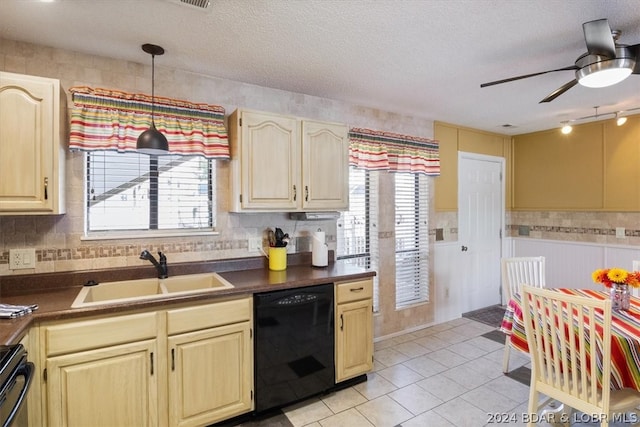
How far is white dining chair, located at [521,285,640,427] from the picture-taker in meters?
1.64

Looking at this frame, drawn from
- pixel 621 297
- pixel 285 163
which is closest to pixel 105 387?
pixel 285 163

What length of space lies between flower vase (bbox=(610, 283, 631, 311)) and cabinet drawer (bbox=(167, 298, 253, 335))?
2.36 m

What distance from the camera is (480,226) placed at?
4.50 metres

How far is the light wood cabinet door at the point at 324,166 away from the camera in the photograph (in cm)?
271

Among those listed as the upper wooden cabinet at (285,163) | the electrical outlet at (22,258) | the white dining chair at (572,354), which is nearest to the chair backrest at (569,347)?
the white dining chair at (572,354)

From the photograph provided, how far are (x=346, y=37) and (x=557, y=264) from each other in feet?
13.5

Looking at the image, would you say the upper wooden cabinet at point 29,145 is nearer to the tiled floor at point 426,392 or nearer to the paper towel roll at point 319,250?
the paper towel roll at point 319,250

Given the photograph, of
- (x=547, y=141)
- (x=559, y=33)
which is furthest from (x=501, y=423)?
(x=547, y=141)

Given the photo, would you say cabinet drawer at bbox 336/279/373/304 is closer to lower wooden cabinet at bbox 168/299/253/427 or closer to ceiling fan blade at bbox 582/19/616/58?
lower wooden cabinet at bbox 168/299/253/427

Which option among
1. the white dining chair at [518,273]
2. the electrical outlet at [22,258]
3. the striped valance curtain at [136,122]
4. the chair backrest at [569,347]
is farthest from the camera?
the white dining chair at [518,273]

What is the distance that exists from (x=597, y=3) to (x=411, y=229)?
2.49 metres

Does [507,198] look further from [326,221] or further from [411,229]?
[326,221]

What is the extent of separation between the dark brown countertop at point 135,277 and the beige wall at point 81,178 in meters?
0.07

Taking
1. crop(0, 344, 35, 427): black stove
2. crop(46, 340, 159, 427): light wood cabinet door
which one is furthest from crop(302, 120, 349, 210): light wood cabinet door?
crop(0, 344, 35, 427): black stove
